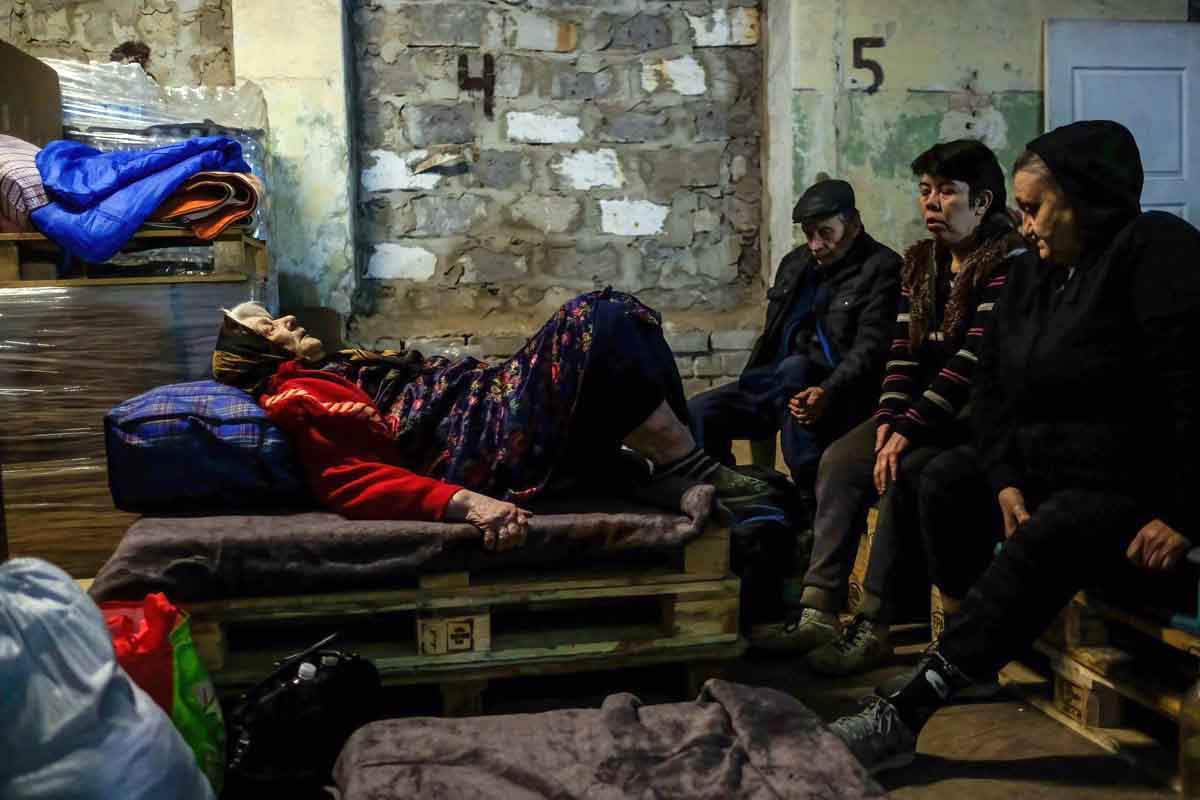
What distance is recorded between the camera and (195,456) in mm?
2787

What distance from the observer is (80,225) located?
134 inches

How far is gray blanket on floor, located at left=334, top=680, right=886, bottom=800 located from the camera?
2.04 m

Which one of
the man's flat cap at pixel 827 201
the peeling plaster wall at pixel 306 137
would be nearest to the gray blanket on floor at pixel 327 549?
the man's flat cap at pixel 827 201

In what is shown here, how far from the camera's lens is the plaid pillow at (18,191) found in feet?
11.3

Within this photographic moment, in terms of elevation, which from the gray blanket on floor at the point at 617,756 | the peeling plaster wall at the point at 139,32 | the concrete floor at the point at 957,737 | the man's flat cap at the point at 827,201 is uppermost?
the peeling plaster wall at the point at 139,32

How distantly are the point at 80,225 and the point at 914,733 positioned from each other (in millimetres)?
2966

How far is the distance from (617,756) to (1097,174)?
177 cm

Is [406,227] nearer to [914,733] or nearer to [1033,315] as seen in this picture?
[1033,315]

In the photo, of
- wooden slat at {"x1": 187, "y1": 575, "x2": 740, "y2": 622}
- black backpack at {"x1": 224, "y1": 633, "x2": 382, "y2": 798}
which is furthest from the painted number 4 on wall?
black backpack at {"x1": 224, "y1": 633, "x2": 382, "y2": 798}

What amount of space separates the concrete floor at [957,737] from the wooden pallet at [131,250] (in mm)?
1768

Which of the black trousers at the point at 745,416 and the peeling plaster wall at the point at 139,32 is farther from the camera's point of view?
the peeling plaster wall at the point at 139,32

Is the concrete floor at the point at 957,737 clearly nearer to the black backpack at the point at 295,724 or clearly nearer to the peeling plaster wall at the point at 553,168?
the black backpack at the point at 295,724

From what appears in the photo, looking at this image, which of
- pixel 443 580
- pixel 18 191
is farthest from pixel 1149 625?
pixel 18 191

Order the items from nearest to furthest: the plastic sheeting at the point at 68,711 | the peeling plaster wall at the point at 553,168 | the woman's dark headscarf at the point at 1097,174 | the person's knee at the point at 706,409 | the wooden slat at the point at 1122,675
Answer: the plastic sheeting at the point at 68,711
the wooden slat at the point at 1122,675
the woman's dark headscarf at the point at 1097,174
the person's knee at the point at 706,409
the peeling plaster wall at the point at 553,168
